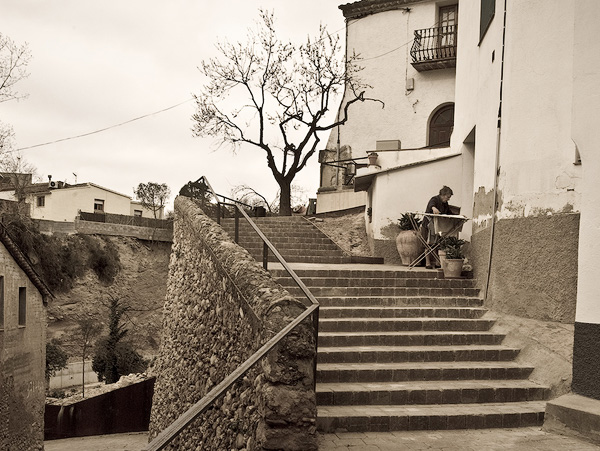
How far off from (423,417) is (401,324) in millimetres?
1902

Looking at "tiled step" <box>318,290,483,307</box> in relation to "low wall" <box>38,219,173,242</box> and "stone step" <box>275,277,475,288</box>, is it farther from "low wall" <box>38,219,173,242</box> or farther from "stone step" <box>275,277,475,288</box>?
"low wall" <box>38,219,173,242</box>

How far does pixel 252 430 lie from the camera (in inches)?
170

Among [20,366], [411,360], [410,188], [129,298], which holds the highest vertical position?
[410,188]

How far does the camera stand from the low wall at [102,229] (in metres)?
21.0

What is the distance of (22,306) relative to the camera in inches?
590

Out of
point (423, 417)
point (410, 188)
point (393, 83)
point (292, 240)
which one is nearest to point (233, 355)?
point (423, 417)


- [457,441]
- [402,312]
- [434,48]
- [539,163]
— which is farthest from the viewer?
[434,48]

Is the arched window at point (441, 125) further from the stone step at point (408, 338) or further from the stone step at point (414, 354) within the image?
the stone step at point (414, 354)

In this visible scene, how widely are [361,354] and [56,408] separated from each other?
1406 centimetres

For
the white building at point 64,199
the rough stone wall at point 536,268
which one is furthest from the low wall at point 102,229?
the rough stone wall at point 536,268

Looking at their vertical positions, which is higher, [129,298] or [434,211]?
[434,211]

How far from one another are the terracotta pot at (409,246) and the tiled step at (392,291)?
2299 mm

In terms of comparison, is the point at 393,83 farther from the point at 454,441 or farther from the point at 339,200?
the point at 454,441

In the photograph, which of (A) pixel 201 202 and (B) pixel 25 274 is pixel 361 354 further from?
(B) pixel 25 274
